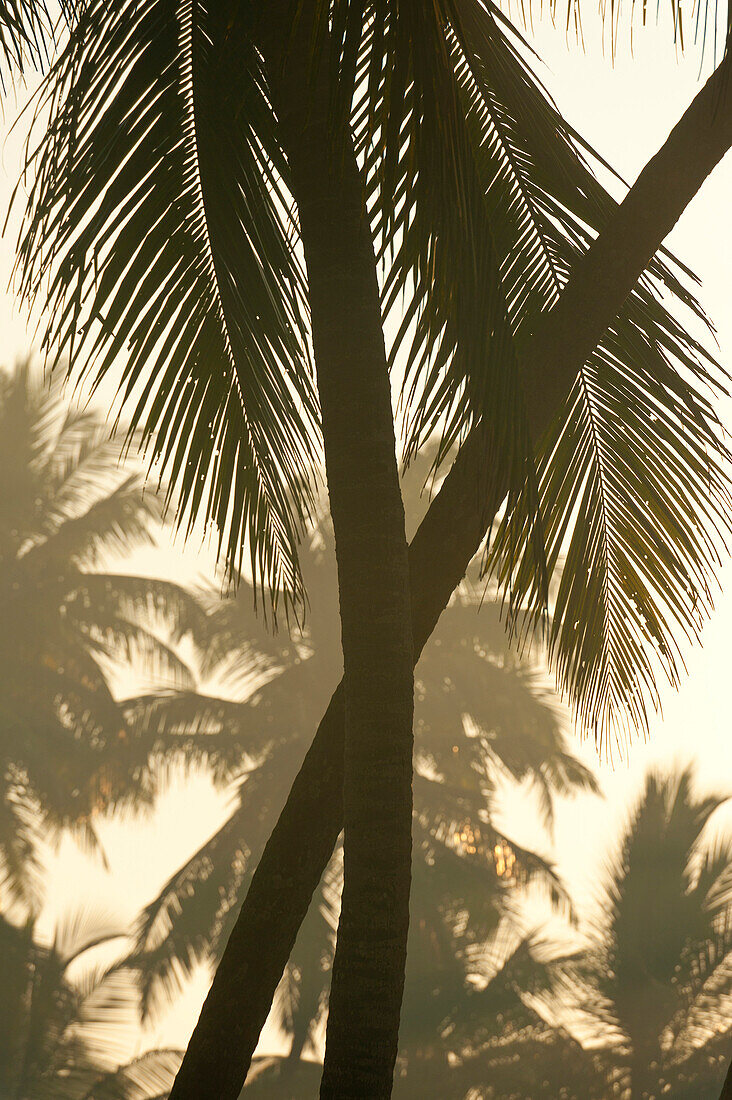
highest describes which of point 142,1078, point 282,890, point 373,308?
point 373,308

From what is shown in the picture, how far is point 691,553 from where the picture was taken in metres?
3.75

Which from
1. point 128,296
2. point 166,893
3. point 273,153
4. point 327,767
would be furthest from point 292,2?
point 166,893

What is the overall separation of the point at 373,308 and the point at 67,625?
68.0ft

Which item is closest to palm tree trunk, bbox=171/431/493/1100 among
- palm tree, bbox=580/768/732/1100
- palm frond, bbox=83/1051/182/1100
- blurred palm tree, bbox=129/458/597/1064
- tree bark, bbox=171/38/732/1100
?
tree bark, bbox=171/38/732/1100

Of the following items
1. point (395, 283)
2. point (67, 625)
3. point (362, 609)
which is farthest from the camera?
point (67, 625)

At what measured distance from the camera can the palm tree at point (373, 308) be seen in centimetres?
225

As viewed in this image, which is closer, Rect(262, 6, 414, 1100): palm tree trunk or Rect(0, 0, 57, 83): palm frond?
Rect(262, 6, 414, 1100): palm tree trunk

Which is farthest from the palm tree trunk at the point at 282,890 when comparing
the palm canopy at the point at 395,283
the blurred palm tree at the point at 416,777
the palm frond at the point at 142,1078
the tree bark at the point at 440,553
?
the palm frond at the point at 142,1078

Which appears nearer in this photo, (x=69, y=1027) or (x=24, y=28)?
(x=24, y=28)

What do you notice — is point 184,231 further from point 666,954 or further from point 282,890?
point 666,954

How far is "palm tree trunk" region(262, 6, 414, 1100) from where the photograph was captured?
201 centimetres

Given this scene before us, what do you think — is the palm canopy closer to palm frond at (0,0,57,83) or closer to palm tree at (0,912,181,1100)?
palm frond at (0,0,57,83)

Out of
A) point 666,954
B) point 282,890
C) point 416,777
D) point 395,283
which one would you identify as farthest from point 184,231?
point 666,954

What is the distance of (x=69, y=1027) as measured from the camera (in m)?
18.0
